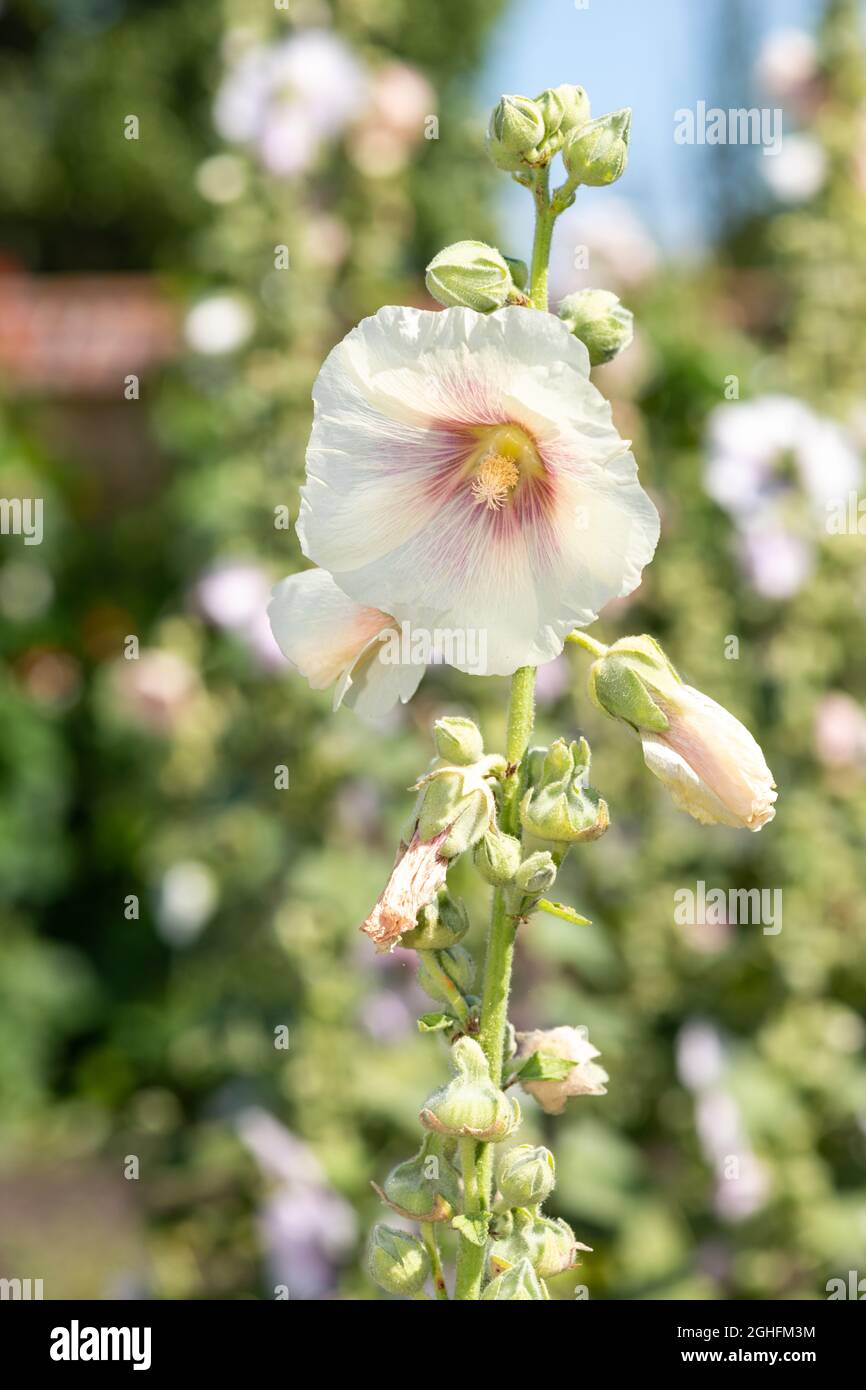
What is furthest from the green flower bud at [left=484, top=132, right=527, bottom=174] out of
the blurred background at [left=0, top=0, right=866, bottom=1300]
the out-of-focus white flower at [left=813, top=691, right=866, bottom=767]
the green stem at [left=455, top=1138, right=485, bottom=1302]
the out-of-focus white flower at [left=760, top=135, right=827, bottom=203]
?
the out-of-focus white flower at [left=760, top=135, right=827, bottom=203]

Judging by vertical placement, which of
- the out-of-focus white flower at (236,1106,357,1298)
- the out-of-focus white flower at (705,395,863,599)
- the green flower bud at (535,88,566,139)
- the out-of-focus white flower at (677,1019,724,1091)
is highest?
the out-of-focus white flower at (705,395,863,599)

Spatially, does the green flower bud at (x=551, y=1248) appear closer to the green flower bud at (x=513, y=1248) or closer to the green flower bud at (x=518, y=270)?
the green flower bud at (x=513, y=1248)

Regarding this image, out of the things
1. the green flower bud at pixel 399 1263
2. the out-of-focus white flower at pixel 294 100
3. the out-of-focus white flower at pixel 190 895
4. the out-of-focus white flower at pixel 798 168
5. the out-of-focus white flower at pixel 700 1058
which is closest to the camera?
the green flower bud at pixel 399 1263

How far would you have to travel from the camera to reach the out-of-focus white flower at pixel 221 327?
3.09 m

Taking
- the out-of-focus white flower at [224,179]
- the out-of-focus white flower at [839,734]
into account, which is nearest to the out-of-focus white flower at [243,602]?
the out-of-focus white flower at [224,179]

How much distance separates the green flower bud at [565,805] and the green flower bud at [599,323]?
267 millimetres

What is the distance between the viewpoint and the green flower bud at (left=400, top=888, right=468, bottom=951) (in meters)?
0.98

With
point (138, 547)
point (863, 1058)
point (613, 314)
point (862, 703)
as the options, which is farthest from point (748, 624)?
point (138, 547)

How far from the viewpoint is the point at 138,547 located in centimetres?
683

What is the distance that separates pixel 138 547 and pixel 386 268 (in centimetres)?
378

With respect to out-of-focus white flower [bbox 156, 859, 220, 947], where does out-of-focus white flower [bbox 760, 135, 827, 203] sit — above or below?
above

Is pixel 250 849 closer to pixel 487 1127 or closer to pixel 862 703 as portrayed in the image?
pixel 862 703

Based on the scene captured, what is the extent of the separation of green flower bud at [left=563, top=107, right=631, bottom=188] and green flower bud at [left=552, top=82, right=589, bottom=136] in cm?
2

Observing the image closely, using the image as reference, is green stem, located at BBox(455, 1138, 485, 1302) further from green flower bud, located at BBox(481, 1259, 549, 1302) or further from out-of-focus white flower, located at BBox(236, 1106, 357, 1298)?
out-of-focus white flower, located at BBox(236, 1106, 357, 1298)
